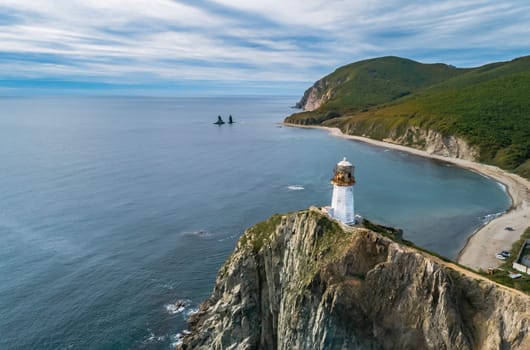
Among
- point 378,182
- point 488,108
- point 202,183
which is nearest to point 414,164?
point 378,182

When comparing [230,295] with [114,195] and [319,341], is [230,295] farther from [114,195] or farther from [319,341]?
[114,195]

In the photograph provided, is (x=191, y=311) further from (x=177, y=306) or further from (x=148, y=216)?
(x=148, y=216)

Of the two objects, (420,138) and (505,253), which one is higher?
(420,138)

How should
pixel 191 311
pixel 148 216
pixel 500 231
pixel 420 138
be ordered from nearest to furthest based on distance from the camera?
pixel 191 311 → pixel 500 231 → pixel 148 216 → pixel 420 138

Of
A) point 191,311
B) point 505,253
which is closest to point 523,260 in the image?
point 505,253

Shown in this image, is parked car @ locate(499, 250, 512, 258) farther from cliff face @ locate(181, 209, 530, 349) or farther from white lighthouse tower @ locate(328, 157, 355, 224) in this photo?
cliff face @ locate(181, 209, 530, 349)

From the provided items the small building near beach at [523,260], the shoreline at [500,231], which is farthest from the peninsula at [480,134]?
the small building near beach at [523,260]

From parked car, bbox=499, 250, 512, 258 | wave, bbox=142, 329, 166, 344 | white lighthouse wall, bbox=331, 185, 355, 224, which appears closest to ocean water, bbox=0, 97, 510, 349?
wave, bbox=142, 329, 166, 344
